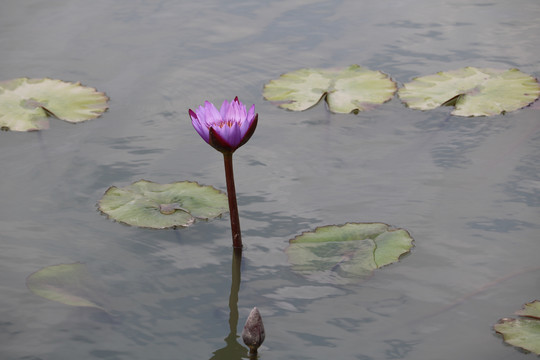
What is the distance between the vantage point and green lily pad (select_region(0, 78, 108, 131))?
3.26m

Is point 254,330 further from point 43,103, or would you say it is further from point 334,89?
point 43,103

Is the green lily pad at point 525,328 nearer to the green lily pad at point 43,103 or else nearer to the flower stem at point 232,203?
the flower stem at point 232,203

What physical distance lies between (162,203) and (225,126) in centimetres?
61

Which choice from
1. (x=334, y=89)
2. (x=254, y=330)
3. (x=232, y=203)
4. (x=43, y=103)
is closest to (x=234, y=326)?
(x=254, y=330)

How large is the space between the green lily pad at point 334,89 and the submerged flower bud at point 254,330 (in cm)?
170

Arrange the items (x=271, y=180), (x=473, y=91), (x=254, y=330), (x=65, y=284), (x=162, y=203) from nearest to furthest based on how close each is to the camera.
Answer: (x=254, y=330), (x=65, y=284), (x=162, y=203), (x=271, y=180), (x=473, y=91)

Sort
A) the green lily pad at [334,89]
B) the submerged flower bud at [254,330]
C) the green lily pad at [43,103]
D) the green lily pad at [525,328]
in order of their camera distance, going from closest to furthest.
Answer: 1. the submerged flower bud at [254,330]
2. the green lily pad at [525,328]
3. the green lily pad at [43,103]
4. the green lily pad at [334,89]

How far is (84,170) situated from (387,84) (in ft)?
5.13

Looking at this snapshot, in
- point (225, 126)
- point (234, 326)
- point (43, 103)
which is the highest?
point (225, 126)

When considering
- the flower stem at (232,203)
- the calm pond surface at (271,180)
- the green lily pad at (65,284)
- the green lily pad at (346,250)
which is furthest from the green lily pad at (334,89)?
the green lily pad at (65,284)

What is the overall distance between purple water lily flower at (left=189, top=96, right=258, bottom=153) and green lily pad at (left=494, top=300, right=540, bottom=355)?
982 mm

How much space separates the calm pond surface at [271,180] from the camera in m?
2.11

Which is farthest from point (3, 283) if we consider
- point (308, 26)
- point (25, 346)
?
point (308, 26)

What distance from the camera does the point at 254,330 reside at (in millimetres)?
1847
